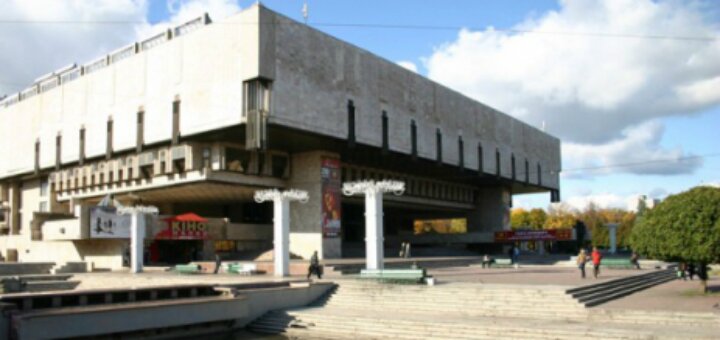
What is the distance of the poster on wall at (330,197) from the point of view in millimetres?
44562

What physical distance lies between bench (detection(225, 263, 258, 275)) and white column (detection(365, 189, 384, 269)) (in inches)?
263

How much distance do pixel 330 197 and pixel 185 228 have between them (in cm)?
999

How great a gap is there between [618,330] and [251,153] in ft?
107

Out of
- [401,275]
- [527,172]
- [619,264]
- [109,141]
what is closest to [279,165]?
[109,141]

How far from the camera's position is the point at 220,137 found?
4159 cm

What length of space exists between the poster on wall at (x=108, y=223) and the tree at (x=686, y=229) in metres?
32.4

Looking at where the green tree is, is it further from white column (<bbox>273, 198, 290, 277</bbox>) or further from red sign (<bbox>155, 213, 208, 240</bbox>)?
white column (<bbox>273, 198, 290, 277</bbox>)

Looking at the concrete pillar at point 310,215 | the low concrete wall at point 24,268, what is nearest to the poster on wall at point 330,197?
the concrete pillar at point 310,215

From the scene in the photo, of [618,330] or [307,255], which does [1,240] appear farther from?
[618,330]

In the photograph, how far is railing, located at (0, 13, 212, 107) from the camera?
4444cm

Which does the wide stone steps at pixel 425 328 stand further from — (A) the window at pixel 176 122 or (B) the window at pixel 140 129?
(B) the window at pixel 140 129

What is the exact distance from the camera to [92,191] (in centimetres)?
5088

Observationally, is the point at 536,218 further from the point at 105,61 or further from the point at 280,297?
the point at 280,297

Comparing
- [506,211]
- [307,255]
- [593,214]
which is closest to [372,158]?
[307,255]
